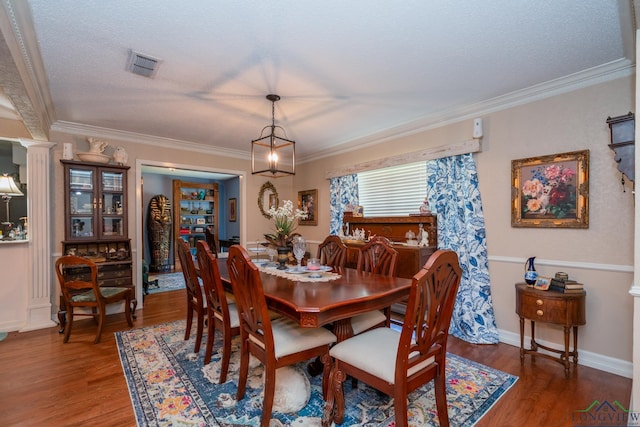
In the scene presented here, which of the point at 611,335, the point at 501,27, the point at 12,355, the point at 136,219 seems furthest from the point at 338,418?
the point at 136,219

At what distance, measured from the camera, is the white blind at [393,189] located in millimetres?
3973

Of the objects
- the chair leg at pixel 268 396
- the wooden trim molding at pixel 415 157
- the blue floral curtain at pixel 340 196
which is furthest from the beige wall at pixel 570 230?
the chair leg at pixel 268 396

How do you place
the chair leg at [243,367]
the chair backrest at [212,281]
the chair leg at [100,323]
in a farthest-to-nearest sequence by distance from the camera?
→ the chair leg at [100,323]
the chair backrest at [212,281]
the chair leg at [243,367]

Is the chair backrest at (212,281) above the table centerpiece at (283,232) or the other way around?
the other way around

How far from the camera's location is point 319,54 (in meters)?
2.27

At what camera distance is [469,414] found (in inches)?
76.7

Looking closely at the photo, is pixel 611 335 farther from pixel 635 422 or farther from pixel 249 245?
pixel 249 245

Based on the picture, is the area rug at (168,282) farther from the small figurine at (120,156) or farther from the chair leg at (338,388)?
the chair leg at (338,388)

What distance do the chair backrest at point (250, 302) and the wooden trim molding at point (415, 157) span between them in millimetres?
2700

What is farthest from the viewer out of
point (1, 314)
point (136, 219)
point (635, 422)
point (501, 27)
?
point (136, 219)

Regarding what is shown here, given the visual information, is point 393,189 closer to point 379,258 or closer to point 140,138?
point 379,258

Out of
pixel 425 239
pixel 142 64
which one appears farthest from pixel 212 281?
pixel 425 239

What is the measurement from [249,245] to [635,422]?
4989 mm

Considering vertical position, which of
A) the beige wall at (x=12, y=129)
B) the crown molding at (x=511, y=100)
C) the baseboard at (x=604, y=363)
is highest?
the crown molding at (x=511, y=100)
